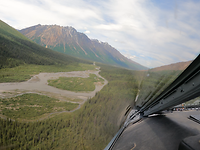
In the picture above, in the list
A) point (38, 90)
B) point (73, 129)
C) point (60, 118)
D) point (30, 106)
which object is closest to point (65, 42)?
point (38, 90)

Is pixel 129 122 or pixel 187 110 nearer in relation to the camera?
pixel 129 122

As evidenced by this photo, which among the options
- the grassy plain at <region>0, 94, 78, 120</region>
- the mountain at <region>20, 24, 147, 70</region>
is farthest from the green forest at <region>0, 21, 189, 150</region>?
the mountain at <region>20, 24, 147, 70</region>

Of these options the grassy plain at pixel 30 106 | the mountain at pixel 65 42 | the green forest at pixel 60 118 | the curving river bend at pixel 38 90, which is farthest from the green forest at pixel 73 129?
the mountain at pixel 65 42

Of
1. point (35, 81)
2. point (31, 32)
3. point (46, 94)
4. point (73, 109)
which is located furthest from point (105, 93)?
point (31, 32)

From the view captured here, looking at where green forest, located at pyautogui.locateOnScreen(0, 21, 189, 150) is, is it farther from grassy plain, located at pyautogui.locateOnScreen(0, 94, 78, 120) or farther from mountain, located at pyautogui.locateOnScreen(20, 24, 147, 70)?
mountain, located at pyautogui.locateOnScreen(20, 24, 147, 70)

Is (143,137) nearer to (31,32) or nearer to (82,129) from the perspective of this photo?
(82,129)

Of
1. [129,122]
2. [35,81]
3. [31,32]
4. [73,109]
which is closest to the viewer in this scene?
[129,122]

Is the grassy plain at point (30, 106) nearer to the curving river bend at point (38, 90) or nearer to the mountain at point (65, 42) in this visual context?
the curving river bend at point (38, 90)

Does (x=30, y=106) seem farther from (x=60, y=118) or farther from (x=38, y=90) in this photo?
(x=60, y=118)
